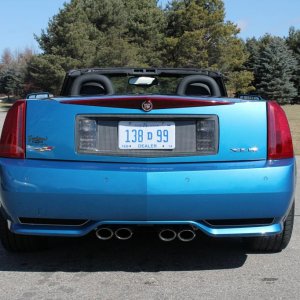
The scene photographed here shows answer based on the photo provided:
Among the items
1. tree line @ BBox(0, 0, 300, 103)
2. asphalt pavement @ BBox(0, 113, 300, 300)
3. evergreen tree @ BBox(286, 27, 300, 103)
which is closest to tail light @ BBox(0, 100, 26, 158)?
asphalt pavement @ BBox(0, 113, 300, 300)

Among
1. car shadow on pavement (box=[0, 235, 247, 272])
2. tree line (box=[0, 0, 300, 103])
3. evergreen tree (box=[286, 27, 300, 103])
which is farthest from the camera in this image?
evergreen tree (box=[286, 27, 300, 103])

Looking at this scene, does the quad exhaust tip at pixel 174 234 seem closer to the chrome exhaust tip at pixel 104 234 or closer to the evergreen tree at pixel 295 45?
the chrome exhaust tip at pixel 104 234

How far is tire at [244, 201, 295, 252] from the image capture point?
404cm

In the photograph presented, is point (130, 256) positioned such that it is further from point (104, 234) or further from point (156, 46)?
point (156, 46)

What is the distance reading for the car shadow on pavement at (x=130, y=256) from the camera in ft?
12.9

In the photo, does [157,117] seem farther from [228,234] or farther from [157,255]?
[157,255]

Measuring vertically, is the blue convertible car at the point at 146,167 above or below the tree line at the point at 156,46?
below

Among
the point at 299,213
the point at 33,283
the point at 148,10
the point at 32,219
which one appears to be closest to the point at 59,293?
the point at 33,283

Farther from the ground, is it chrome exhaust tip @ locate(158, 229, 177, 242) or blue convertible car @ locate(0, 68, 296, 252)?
blue convertible car @ locate(0, 68, 296, 252)

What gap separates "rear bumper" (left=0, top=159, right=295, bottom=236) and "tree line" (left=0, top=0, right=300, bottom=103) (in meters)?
46.8

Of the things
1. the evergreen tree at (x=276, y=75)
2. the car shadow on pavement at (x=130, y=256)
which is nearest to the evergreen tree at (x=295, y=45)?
the evergreen tree at (x=276, y=75)

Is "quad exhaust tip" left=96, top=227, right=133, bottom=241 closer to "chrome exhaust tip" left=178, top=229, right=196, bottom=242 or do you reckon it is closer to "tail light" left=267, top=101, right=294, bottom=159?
"chrome exhaust tip" left=178, top=229, right=196, bottom=242

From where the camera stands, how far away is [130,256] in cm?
419

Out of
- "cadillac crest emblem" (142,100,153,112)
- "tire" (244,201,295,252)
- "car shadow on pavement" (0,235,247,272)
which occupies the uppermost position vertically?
"cadillac crest emblem" (142,100,153,112)
